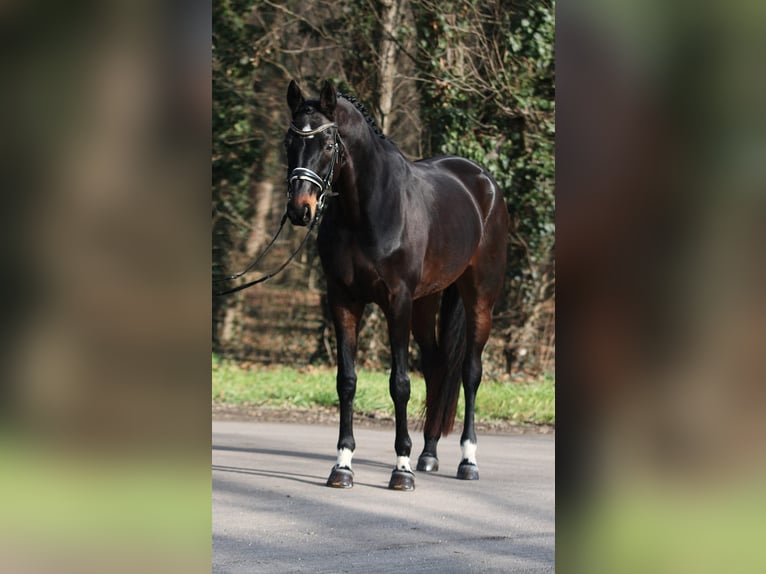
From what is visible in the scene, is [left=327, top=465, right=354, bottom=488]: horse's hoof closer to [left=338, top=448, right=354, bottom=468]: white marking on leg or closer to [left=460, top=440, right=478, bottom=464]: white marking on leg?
[left=338, top=448, right=354, bottom=468]: white marking on leg

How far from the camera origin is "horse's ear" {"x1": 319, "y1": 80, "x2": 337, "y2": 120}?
7063mm

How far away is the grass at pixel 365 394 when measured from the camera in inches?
463

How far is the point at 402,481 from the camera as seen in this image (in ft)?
24.0

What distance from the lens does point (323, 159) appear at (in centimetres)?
707

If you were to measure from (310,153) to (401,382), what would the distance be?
1.59 m

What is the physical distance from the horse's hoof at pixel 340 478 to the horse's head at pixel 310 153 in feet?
5.18

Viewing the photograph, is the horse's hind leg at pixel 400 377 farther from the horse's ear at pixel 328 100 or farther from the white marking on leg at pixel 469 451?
the horse's ear at pixel 328 100
